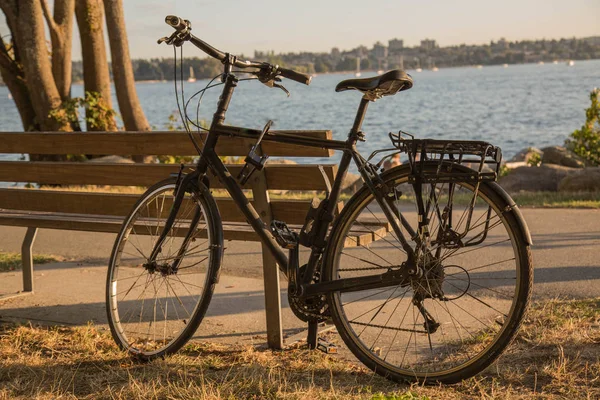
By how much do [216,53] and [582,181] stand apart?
31.2 ft

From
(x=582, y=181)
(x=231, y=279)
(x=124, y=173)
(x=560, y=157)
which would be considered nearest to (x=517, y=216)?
(x=124, y=173)

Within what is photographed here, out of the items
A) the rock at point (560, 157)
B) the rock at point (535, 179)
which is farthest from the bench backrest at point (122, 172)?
the rock at point (560, 157)

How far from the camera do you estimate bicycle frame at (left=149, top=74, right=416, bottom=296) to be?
12.4ft

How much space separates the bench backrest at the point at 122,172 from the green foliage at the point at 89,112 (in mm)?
8441

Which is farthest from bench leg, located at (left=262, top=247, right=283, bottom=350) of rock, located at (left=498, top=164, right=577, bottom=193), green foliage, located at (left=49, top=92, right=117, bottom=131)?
green foliage, located at (left=49, top=92, right=117, bottom=131)

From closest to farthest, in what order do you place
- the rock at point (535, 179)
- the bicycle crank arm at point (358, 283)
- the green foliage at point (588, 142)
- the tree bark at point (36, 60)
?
the bicycle crank arm at point (358, 283)
the tree bark at point (36, 60)
the rock at point (535, 179)
the green foliage at point (588, 142)

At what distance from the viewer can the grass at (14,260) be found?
271 inches

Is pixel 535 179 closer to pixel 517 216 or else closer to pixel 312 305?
pixel 312 305

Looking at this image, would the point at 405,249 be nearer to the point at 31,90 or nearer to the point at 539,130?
the point at 31,90

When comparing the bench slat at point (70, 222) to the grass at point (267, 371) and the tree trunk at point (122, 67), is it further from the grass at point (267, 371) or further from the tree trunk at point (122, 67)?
the tree trunk at point (122, 67)

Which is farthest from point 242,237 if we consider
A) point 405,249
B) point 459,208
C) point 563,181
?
point 563,181

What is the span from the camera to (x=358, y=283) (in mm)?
3887

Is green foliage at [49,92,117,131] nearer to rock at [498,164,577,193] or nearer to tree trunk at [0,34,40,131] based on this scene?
tree trunk at [0,34,40,131]

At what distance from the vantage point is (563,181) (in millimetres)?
12586
